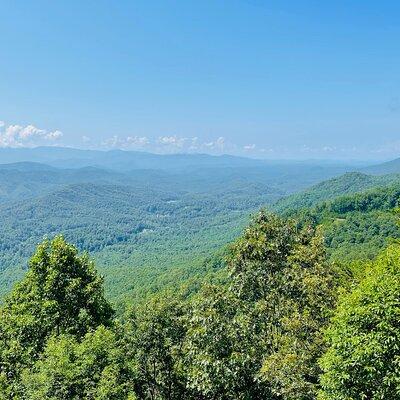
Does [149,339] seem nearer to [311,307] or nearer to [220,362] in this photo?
[220,362]

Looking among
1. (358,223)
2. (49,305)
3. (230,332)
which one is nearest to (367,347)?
(230,332)

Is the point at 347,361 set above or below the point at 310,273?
below

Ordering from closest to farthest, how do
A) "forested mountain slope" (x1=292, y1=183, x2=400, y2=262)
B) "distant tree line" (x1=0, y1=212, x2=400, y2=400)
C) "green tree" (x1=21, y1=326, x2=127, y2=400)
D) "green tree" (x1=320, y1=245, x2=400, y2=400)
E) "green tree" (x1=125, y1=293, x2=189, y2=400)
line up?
1. "green tree" (x1=320, y1=245, x2=400, y2=400)
2. "distant tree line" (x1=0, y1=212, x2=400, y2=400)
3. "green tree" (x1=21, y1=326, x2=127, y2=400)
4. "green tree" (x1=125, y1=293, x2=189, y2=400)
5. "forested mountain slope" (x1=292, y1=183, x2=400, y2=262)

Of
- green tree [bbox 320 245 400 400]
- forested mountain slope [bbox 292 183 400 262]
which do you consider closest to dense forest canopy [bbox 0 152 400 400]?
green tree [bbox 320 245 400 400]

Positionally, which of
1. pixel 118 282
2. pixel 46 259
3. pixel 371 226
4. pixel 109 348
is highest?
pixel 46 259

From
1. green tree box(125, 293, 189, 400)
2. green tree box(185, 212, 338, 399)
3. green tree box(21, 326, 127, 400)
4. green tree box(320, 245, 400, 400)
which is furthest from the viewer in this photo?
green tree box(125, 293, 189, 400)

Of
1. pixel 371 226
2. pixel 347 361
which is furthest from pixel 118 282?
pixel 347 361

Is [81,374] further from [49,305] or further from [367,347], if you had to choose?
[367,347]

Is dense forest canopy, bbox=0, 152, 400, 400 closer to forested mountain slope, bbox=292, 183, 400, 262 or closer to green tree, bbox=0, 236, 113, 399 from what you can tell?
green tree, bbox=0, 236, 113, 399
